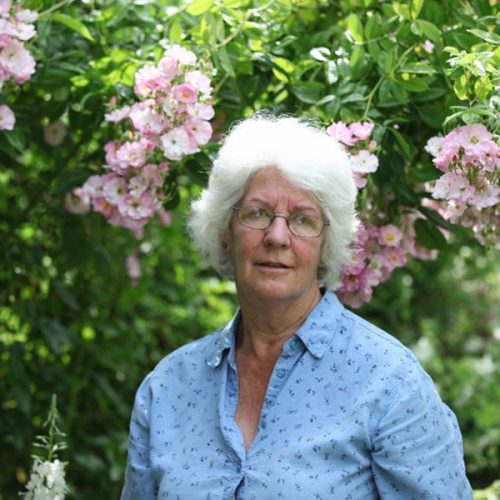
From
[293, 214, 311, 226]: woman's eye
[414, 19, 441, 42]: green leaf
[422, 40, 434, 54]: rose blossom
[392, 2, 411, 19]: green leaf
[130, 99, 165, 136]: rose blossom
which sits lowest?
[293, 214, 311, 226]: woman's eye

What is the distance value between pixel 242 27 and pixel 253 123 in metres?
0.37

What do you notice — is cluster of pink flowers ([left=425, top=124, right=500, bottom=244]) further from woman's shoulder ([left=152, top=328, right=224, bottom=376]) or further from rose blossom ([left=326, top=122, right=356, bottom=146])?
woman's shoulder ([left=152, top=328, right=224, bottom=376])

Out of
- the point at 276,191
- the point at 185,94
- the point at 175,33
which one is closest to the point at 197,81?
the point at 185,94

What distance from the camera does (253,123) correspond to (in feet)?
8.38

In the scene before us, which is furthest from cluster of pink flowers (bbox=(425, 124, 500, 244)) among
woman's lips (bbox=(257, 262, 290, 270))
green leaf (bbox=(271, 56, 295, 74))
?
green leaf (bbox=(271, 56, 295, 74))

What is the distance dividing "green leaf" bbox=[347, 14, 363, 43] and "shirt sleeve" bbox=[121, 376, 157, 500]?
3.22 feet

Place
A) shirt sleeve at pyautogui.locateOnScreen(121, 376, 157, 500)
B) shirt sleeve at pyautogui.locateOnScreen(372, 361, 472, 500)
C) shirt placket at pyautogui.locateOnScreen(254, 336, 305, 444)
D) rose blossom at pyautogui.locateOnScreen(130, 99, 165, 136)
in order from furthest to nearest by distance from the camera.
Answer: rose blossom at pyautogui.locateOnScreen(130, 99, 165, 136) → shirt sleeve at pyautogui.locateOnScreen(121, 376, 157, 500) → shirt placket at pyautogui.locateOnScreen(254, 336, 305, 444) → shirt sleeve at pyautogui.locateOnScreen(372, 361, 472, 500)

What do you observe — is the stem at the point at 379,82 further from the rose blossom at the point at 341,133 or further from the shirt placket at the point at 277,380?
the shirt placket at the point at 277,380

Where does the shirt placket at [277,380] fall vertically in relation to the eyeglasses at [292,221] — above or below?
below

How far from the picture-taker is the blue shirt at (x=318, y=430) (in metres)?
2.28

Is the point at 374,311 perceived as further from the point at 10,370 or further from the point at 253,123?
the point at 253,123

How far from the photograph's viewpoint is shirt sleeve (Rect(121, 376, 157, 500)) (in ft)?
8.50

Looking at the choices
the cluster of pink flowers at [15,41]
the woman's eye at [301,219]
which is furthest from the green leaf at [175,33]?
the woman's eye at [301,219]

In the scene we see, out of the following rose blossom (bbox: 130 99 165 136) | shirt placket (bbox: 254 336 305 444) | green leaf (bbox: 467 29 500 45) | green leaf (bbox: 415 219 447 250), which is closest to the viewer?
shirt placket (bbox: 254 336 305 444)
